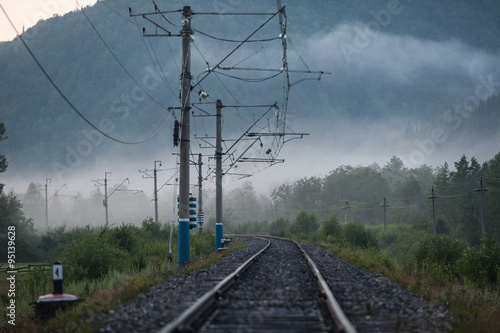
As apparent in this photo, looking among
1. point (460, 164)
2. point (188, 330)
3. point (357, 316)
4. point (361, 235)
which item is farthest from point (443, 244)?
point (460, 164)

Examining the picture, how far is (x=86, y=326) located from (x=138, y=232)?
123 feet

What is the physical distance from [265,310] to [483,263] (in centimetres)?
1932

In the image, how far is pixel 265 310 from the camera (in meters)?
7.78

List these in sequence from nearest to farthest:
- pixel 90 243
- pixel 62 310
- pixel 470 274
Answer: pixel 62 310 < pixel 90 243 < pixel 470 274

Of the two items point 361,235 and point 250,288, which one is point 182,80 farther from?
point 361,235

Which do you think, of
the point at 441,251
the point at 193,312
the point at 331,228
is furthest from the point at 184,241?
the point at 331,228

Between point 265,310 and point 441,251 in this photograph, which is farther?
point 441,251

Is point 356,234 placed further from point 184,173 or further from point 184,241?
point 184,173

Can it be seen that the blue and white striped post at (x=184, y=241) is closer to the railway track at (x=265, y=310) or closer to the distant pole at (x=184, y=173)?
the distant pole at (x=184, y=173)

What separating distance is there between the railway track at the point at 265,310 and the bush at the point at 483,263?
15131mm

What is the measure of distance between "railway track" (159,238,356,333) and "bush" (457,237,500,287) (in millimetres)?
15131

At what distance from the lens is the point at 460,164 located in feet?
341

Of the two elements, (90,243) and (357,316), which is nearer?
(357,316)

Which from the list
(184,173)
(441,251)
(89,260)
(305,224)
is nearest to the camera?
(89,260)
